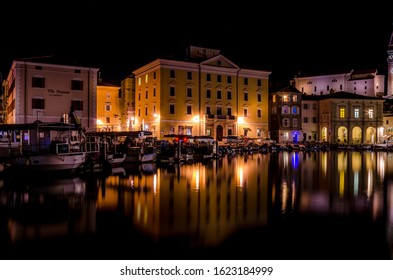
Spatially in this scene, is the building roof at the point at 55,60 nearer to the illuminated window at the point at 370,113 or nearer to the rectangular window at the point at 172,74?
the rectangular window at the point at 172,74

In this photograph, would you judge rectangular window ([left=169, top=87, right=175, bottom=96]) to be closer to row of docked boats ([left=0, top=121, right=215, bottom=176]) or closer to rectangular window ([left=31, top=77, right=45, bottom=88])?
row of docked boats ([left=0, top=121, right=215, bottom=176])

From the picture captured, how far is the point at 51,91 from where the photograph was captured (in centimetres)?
4241

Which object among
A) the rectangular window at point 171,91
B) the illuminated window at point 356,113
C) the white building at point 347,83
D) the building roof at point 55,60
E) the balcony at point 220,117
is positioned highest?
the white building at point 347,83

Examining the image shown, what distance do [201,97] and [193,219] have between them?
151ft

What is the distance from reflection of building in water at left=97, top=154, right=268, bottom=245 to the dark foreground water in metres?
0.03

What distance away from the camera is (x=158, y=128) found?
2104 inches

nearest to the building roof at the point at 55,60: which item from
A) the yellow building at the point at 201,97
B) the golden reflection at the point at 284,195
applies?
the yellow building at the point at 201,97

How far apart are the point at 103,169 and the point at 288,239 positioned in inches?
754

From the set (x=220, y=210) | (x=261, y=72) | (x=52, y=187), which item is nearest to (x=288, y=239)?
(x=220, y=210)

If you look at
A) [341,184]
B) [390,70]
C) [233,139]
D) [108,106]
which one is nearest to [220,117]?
[233,139]

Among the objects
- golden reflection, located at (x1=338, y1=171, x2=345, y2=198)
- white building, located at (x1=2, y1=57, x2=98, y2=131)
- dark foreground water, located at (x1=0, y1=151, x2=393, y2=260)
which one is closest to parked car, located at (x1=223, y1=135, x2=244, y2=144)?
white building, located at (x1=2, y1=57, x2=98, y2=131)

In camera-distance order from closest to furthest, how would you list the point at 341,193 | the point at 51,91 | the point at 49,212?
the point at 49,212 → the point at 341,193 → the point at 51,91

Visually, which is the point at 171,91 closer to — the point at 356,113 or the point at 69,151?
the point at 69,151

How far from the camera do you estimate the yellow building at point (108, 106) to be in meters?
57.7
